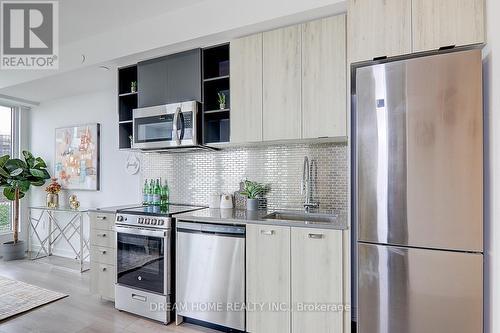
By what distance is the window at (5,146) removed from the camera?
15.3 feet

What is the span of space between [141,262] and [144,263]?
0.12 feet

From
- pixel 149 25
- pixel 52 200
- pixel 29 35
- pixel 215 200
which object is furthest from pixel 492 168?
pixel 52 200

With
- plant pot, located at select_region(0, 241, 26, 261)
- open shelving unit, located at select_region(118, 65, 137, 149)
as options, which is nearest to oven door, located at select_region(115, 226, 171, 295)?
open shelving unit, located at select_region(118, 65, 137, 149)

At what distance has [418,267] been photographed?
161cm

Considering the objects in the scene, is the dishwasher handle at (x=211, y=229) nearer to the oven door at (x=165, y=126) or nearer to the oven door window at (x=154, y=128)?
the oven door at (x=165, y=126)

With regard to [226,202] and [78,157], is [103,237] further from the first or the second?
[78,157]

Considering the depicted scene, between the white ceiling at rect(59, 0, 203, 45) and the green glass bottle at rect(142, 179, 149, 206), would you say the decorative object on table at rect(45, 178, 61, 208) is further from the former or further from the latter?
the white ceiling at rect(59, 0, 203, 45)

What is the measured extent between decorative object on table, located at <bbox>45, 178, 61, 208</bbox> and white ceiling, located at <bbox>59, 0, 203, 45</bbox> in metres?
2.35

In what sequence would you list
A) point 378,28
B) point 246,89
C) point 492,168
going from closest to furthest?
point 492,168 → point 378,28 → point 246,89

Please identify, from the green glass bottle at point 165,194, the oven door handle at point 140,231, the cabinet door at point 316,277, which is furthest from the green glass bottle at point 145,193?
the cabinet door at point 316,277

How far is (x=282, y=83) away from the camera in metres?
2.32

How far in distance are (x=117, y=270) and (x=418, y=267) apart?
252 centimetres

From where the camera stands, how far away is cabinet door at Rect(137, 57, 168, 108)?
2.84 metres

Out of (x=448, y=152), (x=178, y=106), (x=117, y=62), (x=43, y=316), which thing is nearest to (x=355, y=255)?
(x=448, y=152)
